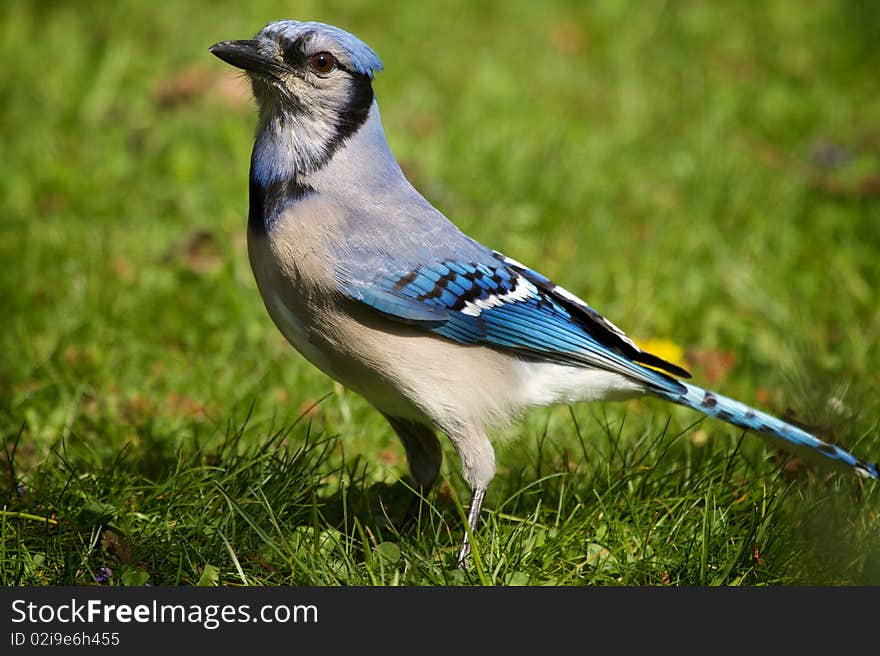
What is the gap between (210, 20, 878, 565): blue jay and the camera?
317 centimetres

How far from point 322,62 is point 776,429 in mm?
1680

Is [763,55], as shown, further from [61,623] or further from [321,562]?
[61,623]

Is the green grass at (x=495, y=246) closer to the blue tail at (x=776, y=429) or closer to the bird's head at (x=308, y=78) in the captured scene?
the blue tail at (x=776, y=429)

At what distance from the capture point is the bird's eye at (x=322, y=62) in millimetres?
3266

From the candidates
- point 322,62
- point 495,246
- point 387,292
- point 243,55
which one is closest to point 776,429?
point 387,292

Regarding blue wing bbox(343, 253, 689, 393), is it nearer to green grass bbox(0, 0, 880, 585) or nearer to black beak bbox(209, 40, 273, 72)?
green grass bbox(0, 0, 880, 585)

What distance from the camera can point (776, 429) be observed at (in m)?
3.38

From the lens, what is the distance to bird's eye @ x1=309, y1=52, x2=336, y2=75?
327 centimetres

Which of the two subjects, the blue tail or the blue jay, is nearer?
the blue jay

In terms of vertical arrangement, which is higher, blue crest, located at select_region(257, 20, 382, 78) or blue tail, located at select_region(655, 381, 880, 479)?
blue crest, located at select_region(257, 20, 382, 78)

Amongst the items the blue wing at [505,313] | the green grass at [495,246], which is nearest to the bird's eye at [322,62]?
the blue wing at [505,313]

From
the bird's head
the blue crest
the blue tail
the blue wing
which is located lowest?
the blue tail

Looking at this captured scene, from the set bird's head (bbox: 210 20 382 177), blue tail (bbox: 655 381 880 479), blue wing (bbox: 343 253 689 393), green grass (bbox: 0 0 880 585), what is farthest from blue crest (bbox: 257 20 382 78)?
blue tail (bbox: 655 381 880 479)

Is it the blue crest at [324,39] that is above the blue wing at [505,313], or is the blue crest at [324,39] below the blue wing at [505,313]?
above
